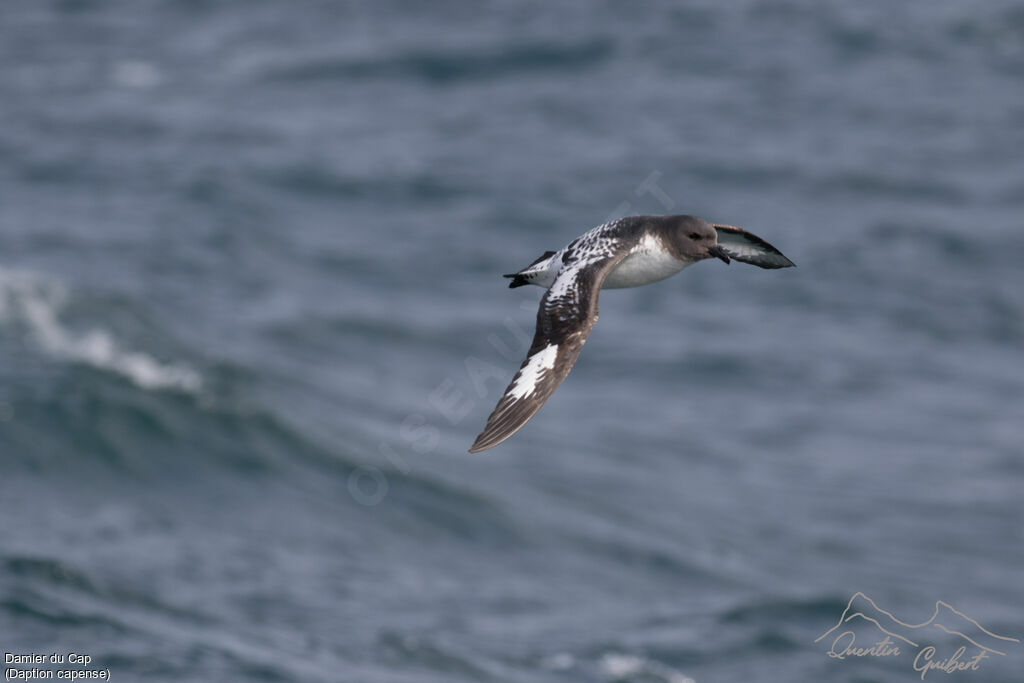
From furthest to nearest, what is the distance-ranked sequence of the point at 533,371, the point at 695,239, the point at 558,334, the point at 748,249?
the point at 748,249
the point at 695,239
the point at 558,334
the point at 533,371

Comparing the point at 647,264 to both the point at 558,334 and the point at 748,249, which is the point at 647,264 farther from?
the point at 748,249

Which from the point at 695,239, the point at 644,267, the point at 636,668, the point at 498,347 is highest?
the point at 498,347

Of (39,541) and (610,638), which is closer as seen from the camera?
(39,541)

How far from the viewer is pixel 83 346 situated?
35688 millimetres

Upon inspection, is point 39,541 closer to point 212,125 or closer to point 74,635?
point 74,635

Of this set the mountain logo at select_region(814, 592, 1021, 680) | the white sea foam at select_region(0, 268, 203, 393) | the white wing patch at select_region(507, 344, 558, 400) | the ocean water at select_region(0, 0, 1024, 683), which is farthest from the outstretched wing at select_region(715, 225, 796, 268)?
the white sea foam at select_region(0, 268, 203, 393)

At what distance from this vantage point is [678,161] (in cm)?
5238

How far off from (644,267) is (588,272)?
0.72m

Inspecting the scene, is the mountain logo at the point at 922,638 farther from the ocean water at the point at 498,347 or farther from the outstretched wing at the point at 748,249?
the outstretched wing at the point at 748,249

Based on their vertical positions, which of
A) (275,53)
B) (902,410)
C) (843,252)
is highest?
(275,53)

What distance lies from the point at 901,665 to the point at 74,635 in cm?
1786

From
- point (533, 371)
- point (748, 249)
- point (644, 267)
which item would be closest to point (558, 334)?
point (533, 371)

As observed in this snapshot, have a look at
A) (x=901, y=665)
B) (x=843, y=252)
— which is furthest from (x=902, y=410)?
(x=901, y=665)

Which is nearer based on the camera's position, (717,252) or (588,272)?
(588,272)
